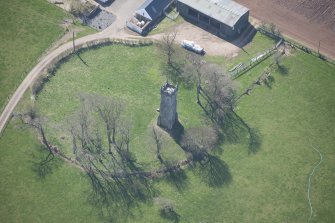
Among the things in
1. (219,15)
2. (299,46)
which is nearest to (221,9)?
(219,15)

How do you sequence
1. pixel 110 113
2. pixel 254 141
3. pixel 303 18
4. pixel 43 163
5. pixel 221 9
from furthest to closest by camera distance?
pixel 303 18, pixel 221 9, pixel 110 113, pixel 254 141, pixel 43 163

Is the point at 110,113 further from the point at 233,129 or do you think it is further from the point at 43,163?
the point at 233,129

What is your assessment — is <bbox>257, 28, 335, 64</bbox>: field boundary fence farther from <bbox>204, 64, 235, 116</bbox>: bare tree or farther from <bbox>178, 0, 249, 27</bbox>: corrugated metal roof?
<bbox>204, 64, 235, 116</bbox>: bare tree

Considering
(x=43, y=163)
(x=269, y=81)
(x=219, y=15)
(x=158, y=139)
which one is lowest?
(x=43, y=163)

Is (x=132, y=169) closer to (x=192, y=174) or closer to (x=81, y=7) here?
(x=192, y=174)

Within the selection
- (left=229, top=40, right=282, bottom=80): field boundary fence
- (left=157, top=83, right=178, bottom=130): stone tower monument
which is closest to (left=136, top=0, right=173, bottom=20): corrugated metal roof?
(left=229, top=40, right=282, bottom=80): field boundary fence

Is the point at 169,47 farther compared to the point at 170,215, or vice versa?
the point at 169,47

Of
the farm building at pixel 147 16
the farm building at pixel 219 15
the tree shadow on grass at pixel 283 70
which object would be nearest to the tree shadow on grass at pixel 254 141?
the tree shadow on grass at pixel 283 70
